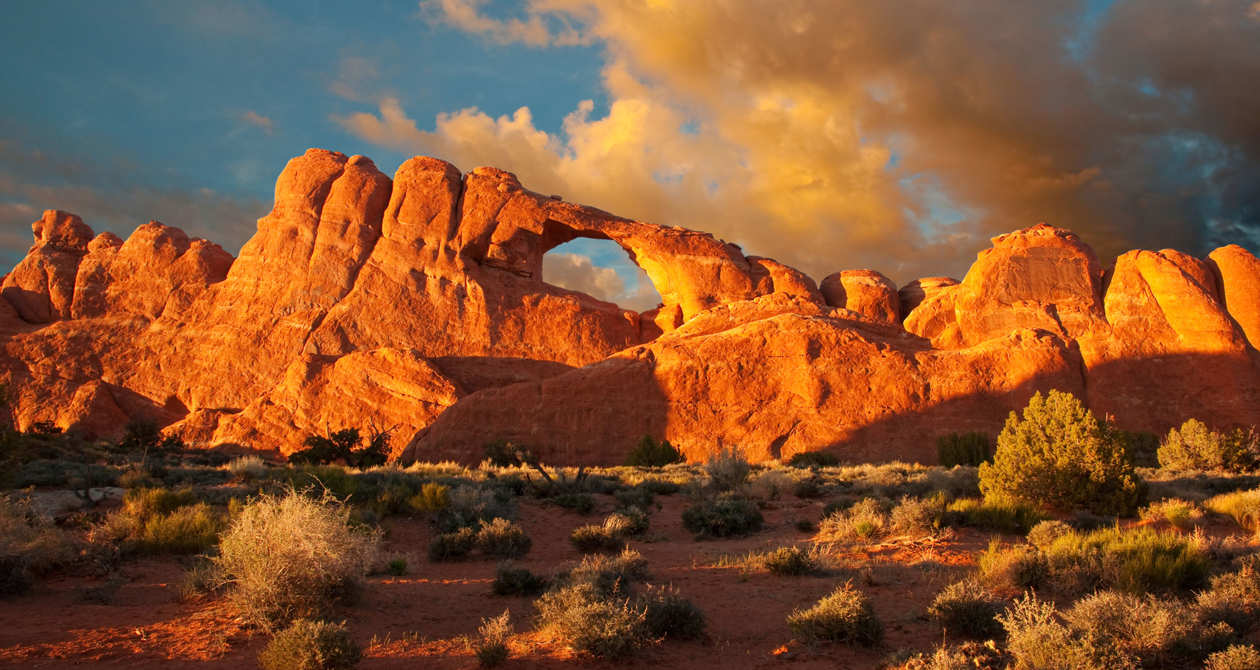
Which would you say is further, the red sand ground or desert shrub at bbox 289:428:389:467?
desert shrub at bbox 289:428:389:467

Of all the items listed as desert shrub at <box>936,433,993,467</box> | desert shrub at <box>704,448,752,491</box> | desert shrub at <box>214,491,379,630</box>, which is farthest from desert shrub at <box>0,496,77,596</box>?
desert shrub at <box>936,433,993,467</box>

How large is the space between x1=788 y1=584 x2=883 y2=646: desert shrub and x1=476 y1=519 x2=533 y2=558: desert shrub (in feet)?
17.6

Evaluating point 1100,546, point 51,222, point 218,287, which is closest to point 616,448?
point 1100,546

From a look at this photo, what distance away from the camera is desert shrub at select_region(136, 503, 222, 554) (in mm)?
9867

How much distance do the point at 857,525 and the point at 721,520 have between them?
2.35 metres

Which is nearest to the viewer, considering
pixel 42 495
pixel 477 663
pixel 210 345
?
pixel 477 663

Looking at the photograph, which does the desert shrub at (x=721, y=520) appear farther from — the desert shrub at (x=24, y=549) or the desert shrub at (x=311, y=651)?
the desert shrub at (x=24, y=549)

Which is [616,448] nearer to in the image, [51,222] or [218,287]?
[218,287]

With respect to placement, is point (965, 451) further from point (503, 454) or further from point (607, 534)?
point (607, 534)

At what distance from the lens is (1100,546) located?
8.59m

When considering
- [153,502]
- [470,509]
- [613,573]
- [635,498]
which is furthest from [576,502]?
[153,502]

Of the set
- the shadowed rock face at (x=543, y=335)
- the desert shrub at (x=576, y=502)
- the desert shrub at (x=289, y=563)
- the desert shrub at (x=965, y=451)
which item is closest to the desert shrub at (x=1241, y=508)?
the desert shrub at (x=576, y=502)

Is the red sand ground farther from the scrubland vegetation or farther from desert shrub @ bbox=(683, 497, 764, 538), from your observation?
desert shrub @ bbox=(683, 497, 764, 538)

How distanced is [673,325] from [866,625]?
4228 cm
